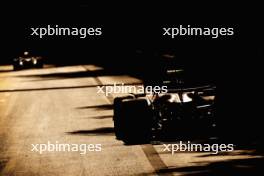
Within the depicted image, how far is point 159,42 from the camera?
120 ft

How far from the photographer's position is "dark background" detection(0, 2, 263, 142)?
14250 millimetres

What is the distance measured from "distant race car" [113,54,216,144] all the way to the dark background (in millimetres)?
489

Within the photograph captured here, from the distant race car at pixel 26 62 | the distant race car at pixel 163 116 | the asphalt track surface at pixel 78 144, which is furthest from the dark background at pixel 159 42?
the distant race car at pixel 26 62

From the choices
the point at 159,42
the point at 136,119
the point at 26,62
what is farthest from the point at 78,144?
the point at 26,62

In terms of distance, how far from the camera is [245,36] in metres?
14.5

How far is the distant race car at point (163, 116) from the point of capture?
13.5 meters

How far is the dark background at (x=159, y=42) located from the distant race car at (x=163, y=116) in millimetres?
489

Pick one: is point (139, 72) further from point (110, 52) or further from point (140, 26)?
point (110, 52)

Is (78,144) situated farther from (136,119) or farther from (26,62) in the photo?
(26,62)

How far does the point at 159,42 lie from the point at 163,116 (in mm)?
22669

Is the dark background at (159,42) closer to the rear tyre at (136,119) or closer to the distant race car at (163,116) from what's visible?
the distant race car at (163,116)

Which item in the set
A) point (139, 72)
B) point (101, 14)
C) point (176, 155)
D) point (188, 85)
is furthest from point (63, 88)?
point (101, 14)

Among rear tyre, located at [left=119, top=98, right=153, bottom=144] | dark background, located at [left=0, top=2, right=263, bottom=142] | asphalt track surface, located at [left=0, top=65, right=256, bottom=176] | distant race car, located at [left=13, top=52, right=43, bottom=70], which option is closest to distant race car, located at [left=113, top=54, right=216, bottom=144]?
rear tyre, located at [left=119, top=98, right=153, bottom=144]

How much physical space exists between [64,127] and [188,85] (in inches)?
147
